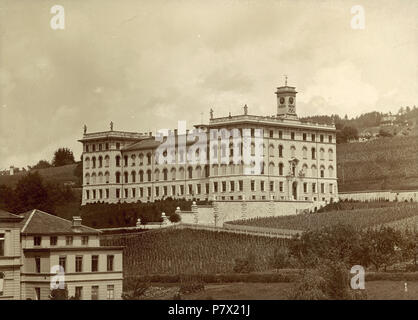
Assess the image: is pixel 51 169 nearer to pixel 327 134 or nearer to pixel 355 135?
pixel 327 134

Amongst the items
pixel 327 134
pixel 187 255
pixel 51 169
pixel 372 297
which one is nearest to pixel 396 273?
pixel 372 297

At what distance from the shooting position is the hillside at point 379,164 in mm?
77438

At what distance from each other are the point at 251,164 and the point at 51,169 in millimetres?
15669

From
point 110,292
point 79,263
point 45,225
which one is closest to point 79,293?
point 110,292

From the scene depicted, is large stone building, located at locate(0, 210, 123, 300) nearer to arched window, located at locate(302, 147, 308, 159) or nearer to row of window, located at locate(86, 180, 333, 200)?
row of window, located at locate(86, 180, 333, 200)

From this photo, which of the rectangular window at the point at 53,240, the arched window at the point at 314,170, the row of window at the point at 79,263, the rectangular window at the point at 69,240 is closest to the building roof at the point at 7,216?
the rectangular window at the point at 53,240

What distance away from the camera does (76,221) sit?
4306cm

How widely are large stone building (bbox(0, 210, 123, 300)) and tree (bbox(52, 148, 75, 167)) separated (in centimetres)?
496

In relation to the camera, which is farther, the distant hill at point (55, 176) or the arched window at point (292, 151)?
the arched window at point (292, 151)

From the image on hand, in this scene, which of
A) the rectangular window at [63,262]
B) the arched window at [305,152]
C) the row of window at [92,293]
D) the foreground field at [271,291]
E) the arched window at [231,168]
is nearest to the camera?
the foreground field at [271,291]

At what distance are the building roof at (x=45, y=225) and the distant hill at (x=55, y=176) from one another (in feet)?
10.4

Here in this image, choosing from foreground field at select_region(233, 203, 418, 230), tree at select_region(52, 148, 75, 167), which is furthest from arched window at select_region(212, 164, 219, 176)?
tree at select_region(52, 148, 75, 167)

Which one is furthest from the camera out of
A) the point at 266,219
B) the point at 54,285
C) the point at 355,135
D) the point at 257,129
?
the point at 355,135

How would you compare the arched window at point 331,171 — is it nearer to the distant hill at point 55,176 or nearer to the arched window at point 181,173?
the arched window at point 181,173
